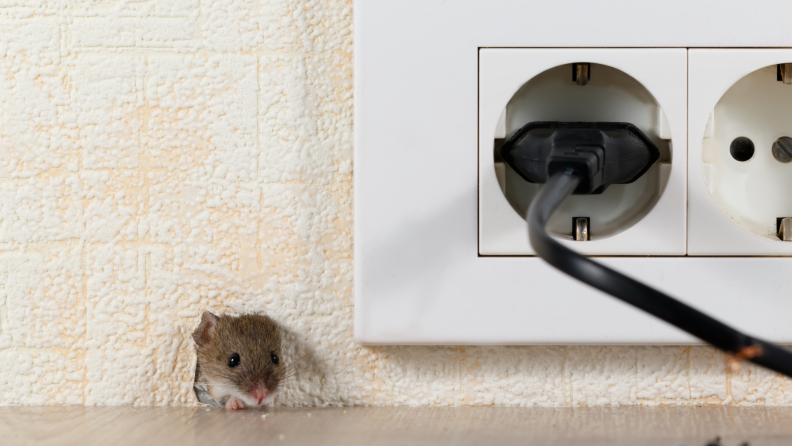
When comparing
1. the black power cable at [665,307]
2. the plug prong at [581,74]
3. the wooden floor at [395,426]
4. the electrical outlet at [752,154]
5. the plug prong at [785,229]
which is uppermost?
the plug prong at [581,74]

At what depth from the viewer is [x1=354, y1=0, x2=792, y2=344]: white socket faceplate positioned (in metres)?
0.26

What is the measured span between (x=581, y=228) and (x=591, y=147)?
2.2 inches

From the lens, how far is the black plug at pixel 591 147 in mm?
257

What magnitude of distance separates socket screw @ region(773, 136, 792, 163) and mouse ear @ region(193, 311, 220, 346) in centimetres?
31

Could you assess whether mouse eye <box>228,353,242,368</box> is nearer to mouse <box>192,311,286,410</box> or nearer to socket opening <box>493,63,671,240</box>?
mouse <box>192,311,286,410</box>

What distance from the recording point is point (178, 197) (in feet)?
0.95

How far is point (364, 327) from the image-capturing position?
10.6 inches

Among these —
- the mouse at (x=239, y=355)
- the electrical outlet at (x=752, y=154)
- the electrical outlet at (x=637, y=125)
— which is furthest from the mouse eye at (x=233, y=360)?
the electrical outlet at (x=752, y=154)

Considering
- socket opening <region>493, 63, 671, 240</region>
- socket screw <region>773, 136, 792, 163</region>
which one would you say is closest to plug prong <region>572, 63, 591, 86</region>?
socket opening <region>493, 63, 671, 240</region>

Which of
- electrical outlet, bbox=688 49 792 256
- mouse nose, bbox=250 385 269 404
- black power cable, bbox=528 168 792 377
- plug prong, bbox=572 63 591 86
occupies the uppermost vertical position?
plug prong, bbox=572 63 591 86

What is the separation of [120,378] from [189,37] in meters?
0.19

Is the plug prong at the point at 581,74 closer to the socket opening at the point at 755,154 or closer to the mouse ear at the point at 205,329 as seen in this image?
the socket opening at the point at 755,154

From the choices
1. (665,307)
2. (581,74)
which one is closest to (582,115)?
(581,74)

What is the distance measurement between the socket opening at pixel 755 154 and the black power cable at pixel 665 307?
16 centimetres
